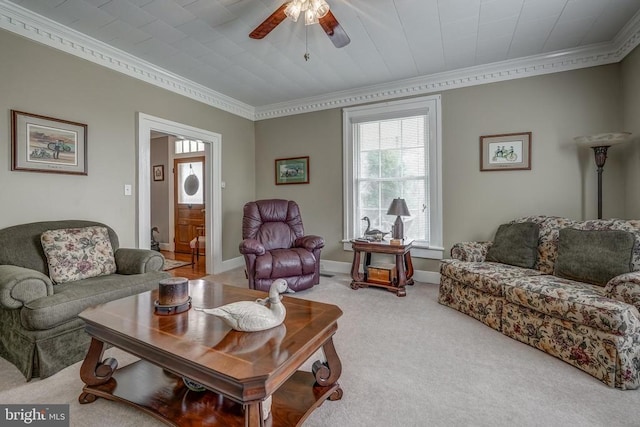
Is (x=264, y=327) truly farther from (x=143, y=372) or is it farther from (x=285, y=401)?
(x=143, y=372)

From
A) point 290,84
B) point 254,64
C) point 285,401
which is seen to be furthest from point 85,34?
point 285,401

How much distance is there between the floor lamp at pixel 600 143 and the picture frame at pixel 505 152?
1.58 feet

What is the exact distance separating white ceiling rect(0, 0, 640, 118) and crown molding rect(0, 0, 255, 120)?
0.08 metres

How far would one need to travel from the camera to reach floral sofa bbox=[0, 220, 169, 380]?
5.86 ft

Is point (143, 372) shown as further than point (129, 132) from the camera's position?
No

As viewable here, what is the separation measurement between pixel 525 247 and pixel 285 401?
2.60 meters

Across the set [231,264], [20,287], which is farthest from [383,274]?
[20,287]

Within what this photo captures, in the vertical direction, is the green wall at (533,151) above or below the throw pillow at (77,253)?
above

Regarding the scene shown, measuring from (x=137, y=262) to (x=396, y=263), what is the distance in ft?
8.58

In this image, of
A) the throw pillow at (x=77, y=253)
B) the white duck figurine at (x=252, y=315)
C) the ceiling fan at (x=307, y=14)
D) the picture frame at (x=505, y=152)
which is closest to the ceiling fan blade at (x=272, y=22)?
the ceiling fan at (x=307, y=14)

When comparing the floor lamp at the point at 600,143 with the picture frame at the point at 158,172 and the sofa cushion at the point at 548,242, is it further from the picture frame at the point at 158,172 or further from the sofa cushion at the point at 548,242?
the picture frame at the point at 158,172

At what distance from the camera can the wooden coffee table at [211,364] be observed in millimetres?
1076

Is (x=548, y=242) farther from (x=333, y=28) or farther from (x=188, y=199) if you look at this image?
(x=188, y=199)

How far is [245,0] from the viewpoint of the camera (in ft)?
7.52
